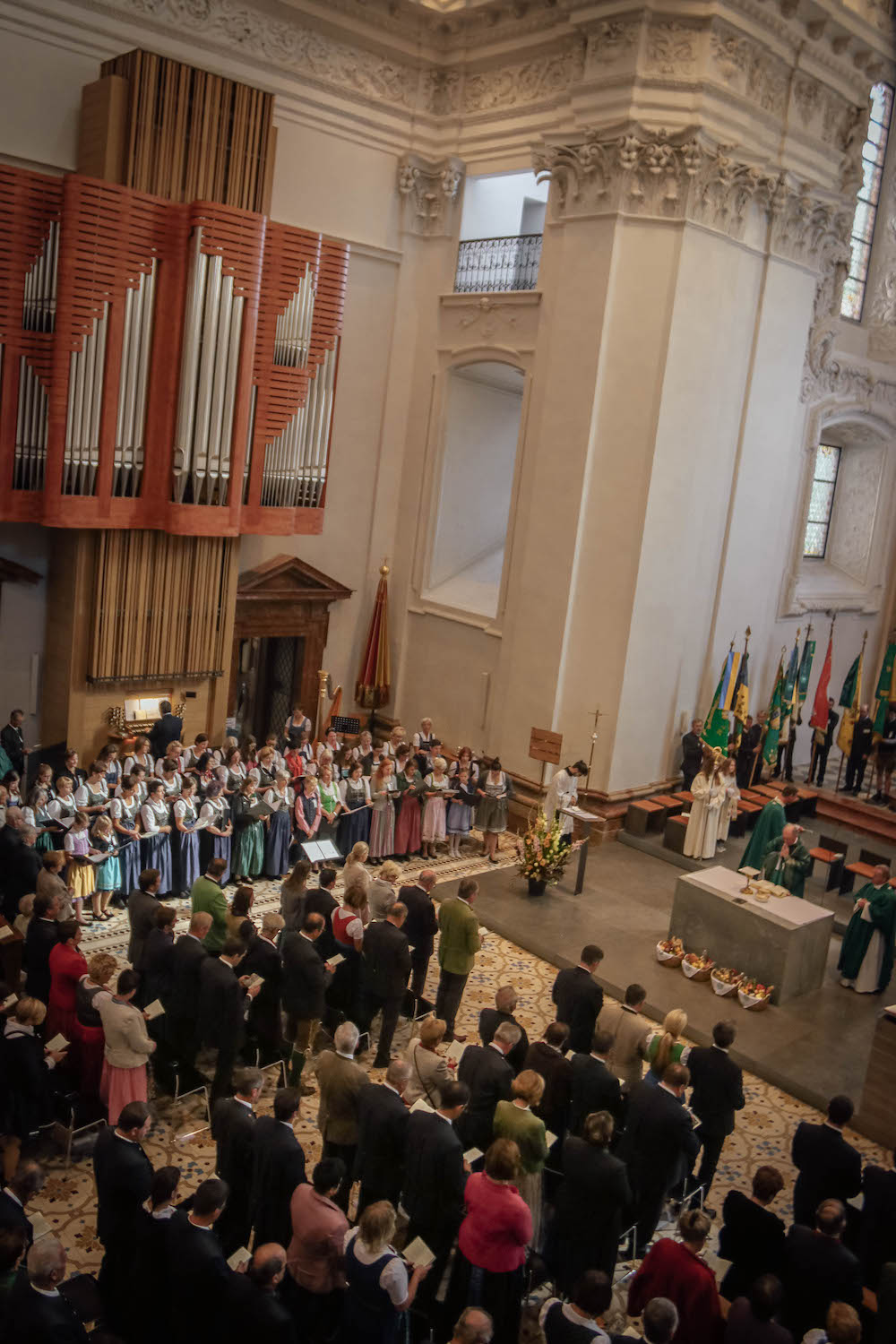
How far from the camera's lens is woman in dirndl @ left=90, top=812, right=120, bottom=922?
35.9 feet

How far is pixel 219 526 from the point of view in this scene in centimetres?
1373

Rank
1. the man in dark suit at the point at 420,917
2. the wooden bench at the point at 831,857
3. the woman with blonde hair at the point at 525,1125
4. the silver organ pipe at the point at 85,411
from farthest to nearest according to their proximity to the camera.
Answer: the wooden bench at the point at 831,857
the silver organ pipe at the point at 85,411
the man in dark suit at the point at 420,917
the woman with blonde hair at the point at 525,1125

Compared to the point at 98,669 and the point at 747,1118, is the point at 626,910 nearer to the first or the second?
the point at 747,1118

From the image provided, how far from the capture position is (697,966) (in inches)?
446

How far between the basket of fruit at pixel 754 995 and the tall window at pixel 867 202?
12122mm

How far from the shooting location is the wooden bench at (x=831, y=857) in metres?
13.6

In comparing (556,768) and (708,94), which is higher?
(708,94)

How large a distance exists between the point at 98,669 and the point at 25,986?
5.88 metres

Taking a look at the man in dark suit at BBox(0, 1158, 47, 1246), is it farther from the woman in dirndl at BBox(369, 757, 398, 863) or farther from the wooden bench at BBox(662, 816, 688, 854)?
the wooden bench at BBox(662, 816, 688, 854)

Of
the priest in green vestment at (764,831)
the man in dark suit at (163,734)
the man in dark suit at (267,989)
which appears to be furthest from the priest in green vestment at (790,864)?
the man in dark suit at (163,734)

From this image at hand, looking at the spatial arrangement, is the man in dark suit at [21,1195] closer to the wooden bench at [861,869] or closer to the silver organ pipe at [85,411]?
the silver organ pipe at [85,411]

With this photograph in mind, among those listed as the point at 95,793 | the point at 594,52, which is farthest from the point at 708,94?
the point at 95,793

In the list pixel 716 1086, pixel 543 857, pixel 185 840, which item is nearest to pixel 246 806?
pixel 185 840

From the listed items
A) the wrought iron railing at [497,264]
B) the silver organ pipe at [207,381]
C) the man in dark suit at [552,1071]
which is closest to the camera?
the man in dark suit at [552,1071]
